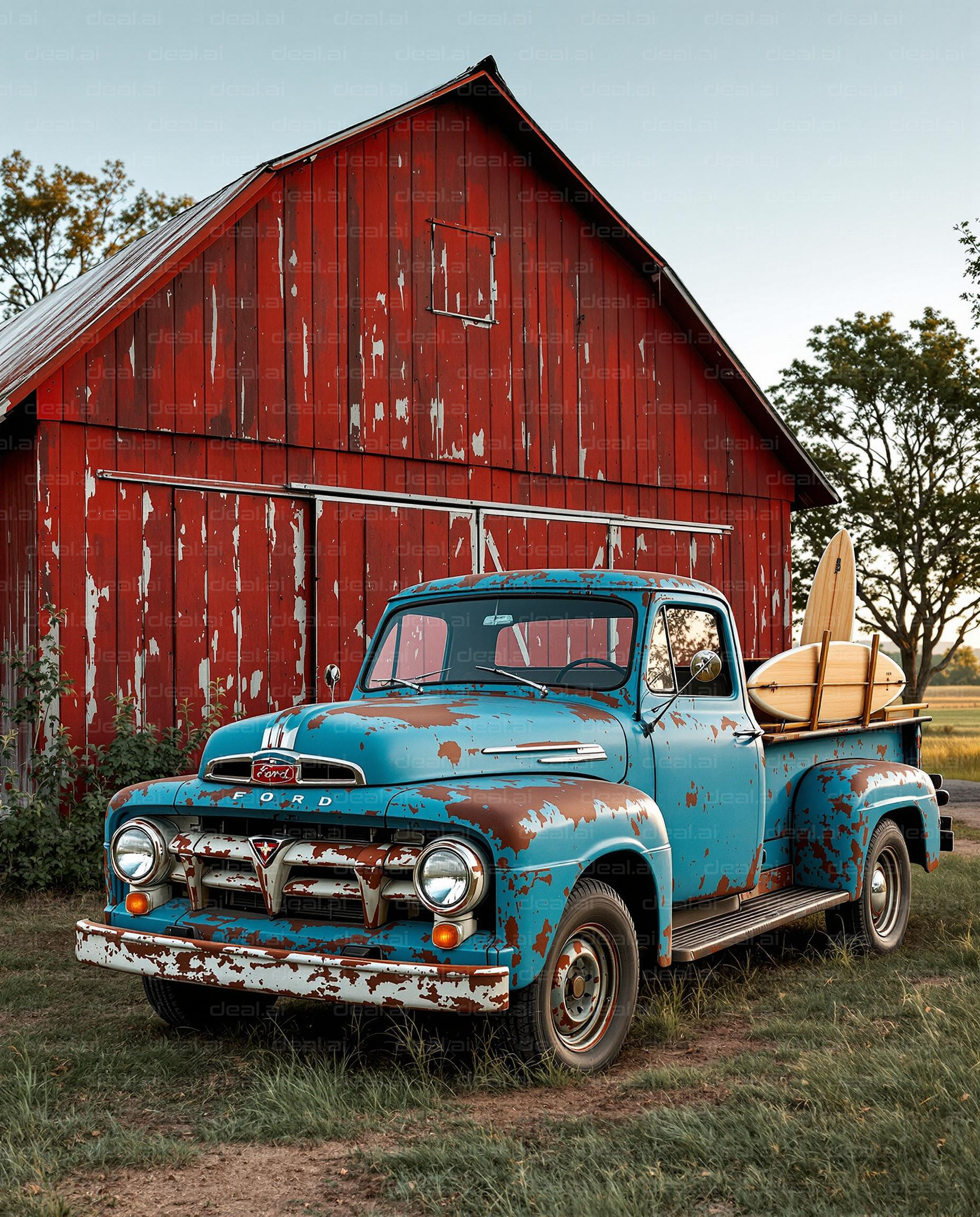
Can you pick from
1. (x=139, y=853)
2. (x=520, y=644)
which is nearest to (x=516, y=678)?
(x=520, y=644)

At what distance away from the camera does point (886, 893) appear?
22.4 ft

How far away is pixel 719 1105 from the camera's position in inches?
159

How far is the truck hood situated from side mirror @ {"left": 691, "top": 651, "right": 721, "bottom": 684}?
408mm

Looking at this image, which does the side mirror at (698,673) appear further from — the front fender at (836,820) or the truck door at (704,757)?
the front fender at (836,820)

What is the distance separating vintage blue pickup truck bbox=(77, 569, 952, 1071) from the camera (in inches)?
163

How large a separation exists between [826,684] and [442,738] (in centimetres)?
290

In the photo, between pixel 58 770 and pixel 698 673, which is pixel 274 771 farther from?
pixel 58 770

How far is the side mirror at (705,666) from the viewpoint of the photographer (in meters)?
5.21

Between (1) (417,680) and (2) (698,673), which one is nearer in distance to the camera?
(2) (698,673)

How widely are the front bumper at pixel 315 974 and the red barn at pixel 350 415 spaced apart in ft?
16.6

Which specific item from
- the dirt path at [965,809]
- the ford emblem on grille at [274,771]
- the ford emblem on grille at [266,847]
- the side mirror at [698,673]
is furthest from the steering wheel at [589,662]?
the dirt path at [965,809]

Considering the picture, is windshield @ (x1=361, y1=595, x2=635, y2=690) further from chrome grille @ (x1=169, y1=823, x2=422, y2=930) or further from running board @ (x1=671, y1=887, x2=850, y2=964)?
chrome grille @ (x1=169, y1=823, x2=422, y2=930)

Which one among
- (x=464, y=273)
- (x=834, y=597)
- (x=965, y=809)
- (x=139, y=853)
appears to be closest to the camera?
(x=139, y=853)

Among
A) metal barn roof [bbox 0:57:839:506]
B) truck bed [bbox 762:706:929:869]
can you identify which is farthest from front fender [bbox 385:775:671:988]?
metal barn roof [bbox 0:57:839:506]
